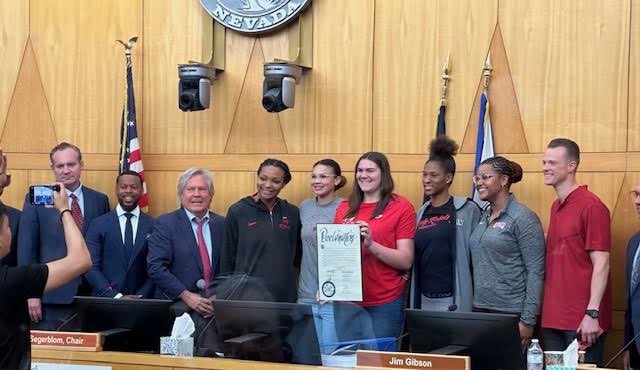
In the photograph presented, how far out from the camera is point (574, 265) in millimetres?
5027

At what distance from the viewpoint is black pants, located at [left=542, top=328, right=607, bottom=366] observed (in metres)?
5.01

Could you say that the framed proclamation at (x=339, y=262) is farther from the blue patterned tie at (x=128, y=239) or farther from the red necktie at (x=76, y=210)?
the red necktie at (x=76, y=210)

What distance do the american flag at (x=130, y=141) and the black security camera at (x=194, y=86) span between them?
1.35 ft

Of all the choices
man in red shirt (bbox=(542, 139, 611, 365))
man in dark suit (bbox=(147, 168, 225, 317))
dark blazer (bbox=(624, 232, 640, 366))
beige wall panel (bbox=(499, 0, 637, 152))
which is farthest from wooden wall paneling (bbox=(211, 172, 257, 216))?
dark blazer (bbox=(624, 232, 640, 366))

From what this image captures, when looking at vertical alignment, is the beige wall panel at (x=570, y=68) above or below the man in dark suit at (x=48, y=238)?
above

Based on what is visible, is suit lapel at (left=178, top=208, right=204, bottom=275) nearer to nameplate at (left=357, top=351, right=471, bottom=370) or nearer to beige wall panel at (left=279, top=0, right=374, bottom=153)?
beige wall panel at (left=279, top=0, right=374, bottom=153)

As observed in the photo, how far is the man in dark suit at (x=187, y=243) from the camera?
18.2 ft

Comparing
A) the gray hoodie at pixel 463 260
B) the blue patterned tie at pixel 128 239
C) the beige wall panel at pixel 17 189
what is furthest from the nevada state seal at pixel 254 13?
the gray hoodie at pixel 463 260

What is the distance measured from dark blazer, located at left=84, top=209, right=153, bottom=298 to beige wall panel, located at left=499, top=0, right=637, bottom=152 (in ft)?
7.89

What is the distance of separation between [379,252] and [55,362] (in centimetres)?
166

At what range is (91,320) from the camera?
4359mm

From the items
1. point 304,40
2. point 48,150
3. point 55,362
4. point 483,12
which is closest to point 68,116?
point 48,150

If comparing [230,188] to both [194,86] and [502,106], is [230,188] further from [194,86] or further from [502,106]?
[502,106]

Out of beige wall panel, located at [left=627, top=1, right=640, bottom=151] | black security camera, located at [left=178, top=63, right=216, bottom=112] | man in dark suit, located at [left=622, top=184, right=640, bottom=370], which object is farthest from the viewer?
black security camera, located at [left=178, top=63, right=216, bottom=112]
